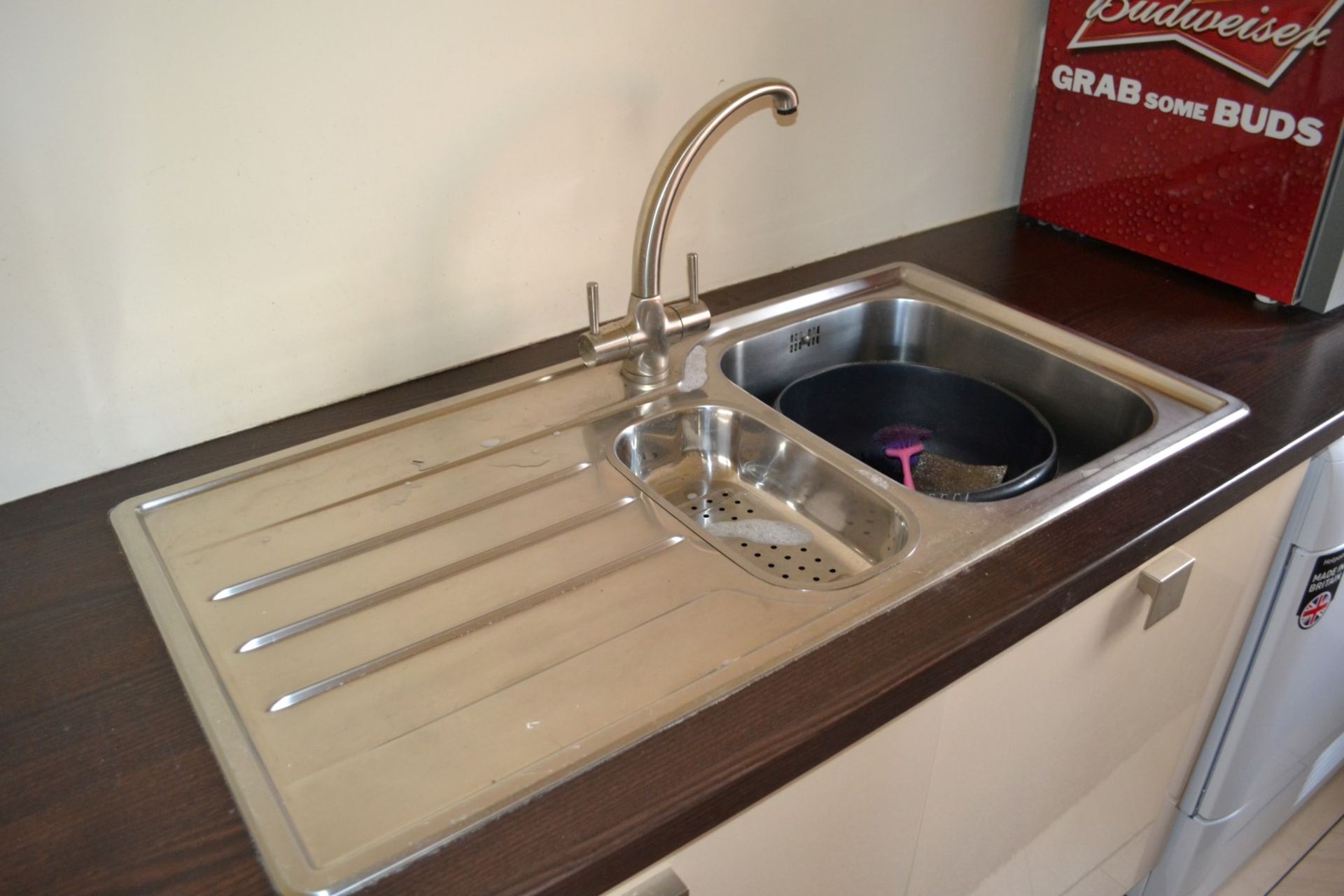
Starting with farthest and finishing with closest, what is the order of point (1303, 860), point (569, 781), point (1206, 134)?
1. point (1303, 860)
2. point (1206, 134)
3. point (569, 781)

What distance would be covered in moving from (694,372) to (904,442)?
27 centimetres

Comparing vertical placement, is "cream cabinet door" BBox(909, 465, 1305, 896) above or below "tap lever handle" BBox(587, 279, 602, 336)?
below

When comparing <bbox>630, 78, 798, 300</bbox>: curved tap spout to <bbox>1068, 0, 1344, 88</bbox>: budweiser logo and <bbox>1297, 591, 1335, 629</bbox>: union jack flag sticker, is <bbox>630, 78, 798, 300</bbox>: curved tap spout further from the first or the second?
<bbox>1297, 591, 1335, 629</bbox>: union jack flag sticker

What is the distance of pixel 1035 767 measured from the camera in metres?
0.99

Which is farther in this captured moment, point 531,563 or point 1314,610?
Result: point 1314,610

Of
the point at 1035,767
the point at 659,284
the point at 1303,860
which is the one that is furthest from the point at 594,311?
the point at 1303,860

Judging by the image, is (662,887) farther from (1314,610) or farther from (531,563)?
(1314,610)

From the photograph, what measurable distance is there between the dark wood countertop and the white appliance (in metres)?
0.15

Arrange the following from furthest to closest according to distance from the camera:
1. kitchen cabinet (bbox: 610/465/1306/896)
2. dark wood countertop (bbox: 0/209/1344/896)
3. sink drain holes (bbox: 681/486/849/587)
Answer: sink drain holes (bbox: 681/486/849/587), kitchen cabinet (bbox: 610/465/1306/896), dark wood countertop (bbox: 0/209/1344/896)

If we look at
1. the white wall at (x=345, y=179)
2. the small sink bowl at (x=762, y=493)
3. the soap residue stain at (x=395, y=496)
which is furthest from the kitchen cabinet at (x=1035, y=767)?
the white wall at (x=345, y=179)

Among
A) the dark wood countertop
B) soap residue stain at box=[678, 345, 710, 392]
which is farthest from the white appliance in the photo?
soap residue stain at box=[678, 345, 710, 392]

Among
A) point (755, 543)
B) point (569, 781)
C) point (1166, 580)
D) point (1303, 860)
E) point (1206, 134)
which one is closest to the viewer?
point (569, 781)

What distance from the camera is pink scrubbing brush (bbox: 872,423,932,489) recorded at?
118cm

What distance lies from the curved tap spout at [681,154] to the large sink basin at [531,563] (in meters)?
0.16
